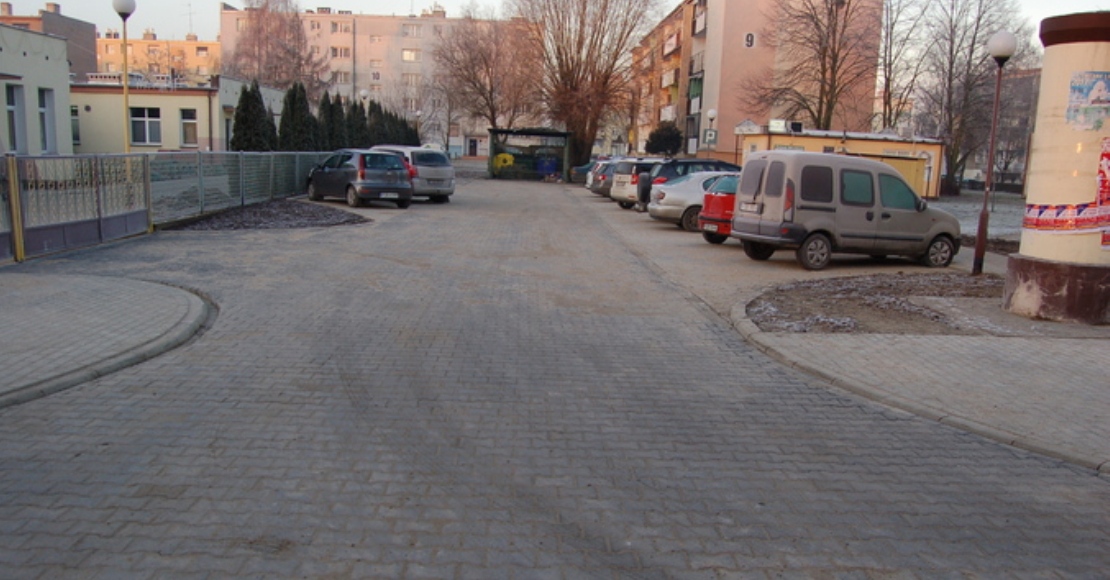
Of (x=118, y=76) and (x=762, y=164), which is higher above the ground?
(x=118, y=76)

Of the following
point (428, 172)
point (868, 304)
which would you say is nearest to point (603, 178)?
point (428, 172)

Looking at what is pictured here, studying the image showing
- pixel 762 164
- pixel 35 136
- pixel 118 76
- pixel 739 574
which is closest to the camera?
pixel 739 574

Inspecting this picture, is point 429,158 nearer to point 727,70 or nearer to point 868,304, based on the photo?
point 868,304

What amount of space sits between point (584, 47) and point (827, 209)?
4514cm

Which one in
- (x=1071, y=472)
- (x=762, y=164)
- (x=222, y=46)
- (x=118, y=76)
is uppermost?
(x=222, y=46)

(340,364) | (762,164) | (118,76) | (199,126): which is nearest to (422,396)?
(340,364)

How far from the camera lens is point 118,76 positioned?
46.2 metres

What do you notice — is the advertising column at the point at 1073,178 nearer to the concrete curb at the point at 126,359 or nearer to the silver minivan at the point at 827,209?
the silver minivan at the point at 827,209

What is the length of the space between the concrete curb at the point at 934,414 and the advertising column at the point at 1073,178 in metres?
3.69

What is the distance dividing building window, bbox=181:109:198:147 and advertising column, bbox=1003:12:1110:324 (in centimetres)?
3784

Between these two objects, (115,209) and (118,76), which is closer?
(115,209)

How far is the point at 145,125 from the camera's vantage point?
130ft

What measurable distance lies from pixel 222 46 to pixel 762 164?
92547 mm

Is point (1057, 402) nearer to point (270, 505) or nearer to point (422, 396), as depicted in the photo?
point (422, 396)
